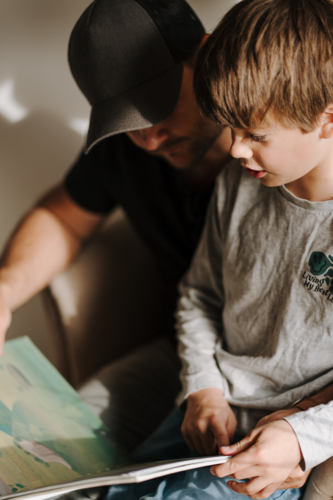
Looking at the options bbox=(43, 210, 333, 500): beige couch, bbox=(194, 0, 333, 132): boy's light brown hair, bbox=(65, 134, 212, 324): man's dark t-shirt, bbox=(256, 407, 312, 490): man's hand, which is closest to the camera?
bbox=(194, 0, 333, 132): boy's light brown hair

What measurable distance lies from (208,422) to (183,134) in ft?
1.74

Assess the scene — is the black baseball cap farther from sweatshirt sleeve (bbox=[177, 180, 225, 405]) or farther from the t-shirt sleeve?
the t-shirt sleeve

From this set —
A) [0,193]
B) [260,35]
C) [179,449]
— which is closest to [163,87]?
[260,35]

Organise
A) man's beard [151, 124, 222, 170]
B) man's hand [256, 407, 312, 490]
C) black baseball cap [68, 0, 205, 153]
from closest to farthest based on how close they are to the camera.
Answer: man's hand [256, 407, 312, 490], black baseball cap [68, 0, 205, 153], man's beard [151, 124, 222, 170]

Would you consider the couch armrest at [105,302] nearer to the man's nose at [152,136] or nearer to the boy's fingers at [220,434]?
the man's nose at [152,136]

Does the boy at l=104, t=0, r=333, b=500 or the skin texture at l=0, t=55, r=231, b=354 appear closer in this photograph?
the boy at l=104, t=0, r=333, b=500

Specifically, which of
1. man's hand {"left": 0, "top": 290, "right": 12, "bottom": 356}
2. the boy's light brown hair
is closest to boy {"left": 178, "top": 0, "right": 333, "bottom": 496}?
the boy's light brown hair

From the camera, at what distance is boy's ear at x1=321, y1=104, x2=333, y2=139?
0.52 m

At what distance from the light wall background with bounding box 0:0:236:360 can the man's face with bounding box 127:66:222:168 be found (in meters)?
0.32

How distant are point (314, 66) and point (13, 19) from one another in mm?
952

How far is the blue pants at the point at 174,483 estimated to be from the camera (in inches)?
24.4

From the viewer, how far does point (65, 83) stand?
1240 mm

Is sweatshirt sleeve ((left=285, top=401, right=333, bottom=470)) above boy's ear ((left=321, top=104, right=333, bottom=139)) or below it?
below

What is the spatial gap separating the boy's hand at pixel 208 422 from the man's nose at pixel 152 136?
0.46 m
